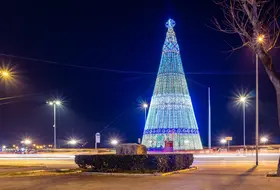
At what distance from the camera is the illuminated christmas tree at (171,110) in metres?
46.8

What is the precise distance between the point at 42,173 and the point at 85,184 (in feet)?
20.2

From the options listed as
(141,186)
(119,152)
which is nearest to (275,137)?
(119,152)

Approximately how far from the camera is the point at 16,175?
66.5 feet

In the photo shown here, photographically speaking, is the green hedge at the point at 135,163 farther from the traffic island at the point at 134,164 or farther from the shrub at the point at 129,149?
the shrub at the point at 129,149

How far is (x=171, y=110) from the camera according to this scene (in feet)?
154

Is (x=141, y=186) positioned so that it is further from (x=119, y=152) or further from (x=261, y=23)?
(x=261, y=23)

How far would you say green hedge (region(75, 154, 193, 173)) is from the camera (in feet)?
67.3

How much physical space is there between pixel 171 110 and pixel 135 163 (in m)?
26.6

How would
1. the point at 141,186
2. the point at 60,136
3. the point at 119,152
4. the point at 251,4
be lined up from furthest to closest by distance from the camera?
1. the point at 60,136
2. the point at 119,152
3. the point at 251,4
4. the point at 141,186

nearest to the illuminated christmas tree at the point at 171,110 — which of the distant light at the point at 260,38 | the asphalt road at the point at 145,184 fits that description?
the distant light at the point at 260,38

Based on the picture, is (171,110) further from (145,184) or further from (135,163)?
(145,184)

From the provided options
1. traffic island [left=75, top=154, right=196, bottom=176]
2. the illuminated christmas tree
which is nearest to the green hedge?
traffic island [left=75, top=154, right=196, bottom=176]

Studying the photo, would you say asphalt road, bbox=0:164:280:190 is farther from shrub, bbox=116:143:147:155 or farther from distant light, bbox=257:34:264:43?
distant light, bbox=257:34:264:43

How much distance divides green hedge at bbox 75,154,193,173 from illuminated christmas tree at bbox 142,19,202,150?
80.5ft
